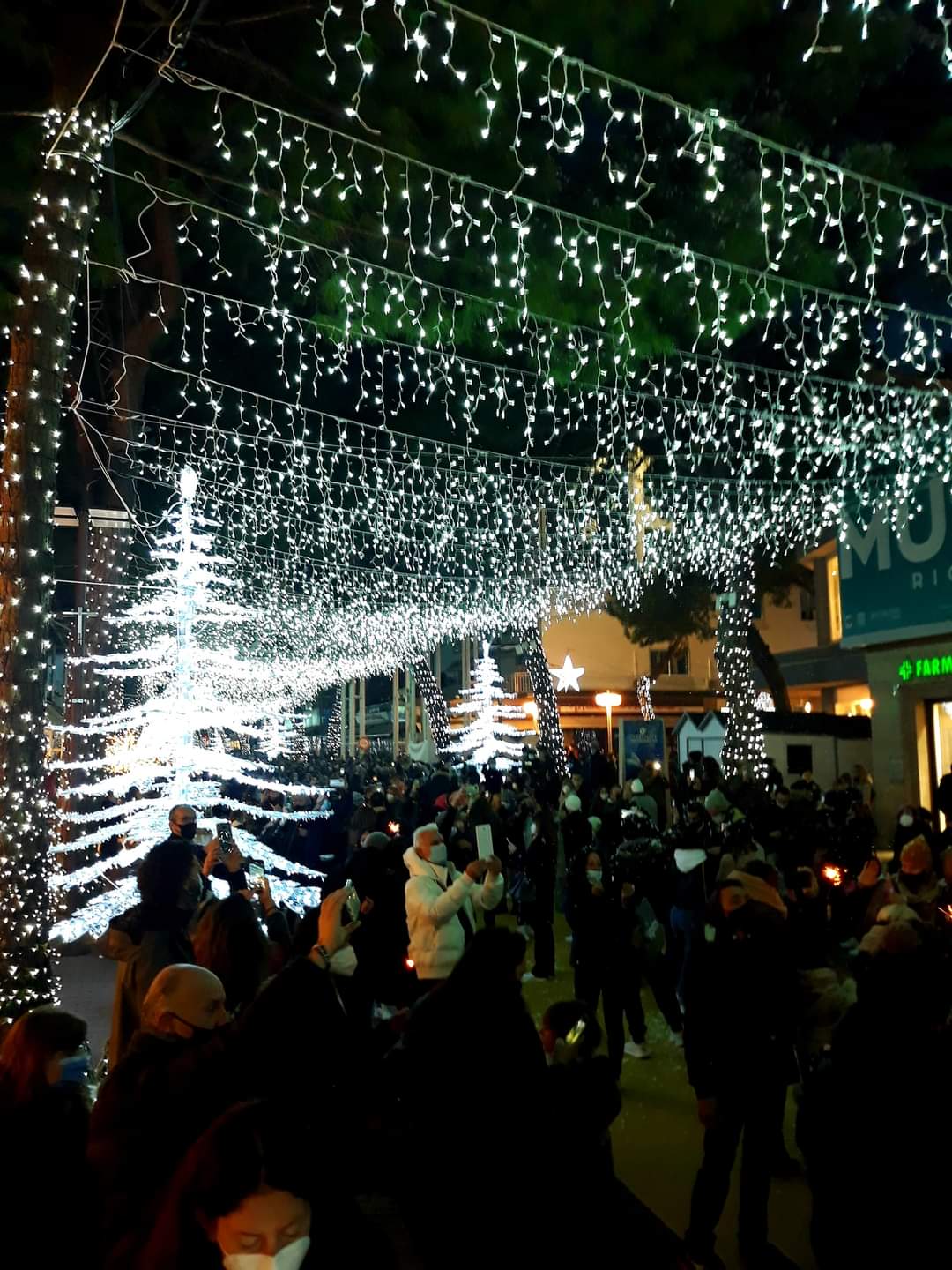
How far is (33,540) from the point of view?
630cm

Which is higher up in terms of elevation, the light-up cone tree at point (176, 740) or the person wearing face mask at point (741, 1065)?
the light-up cone tree at point (176, 740)

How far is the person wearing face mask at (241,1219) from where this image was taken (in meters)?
1.89

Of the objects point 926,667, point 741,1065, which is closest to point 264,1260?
point 741,1065

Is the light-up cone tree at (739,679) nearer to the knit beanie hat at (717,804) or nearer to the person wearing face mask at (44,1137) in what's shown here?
the knit beanie hat at (717,804)

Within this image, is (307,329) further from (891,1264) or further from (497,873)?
(891,1264)

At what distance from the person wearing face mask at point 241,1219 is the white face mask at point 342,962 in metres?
2.42

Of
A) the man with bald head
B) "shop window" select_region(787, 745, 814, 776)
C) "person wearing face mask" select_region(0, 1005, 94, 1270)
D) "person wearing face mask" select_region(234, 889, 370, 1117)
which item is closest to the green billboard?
"shop window" select_region(787, 745, 814, 776)

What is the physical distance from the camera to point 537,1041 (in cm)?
340

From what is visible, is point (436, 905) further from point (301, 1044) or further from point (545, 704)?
point (545, 704)

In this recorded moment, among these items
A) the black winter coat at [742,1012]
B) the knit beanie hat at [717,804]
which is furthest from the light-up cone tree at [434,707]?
the black winter coat at [742,1012]

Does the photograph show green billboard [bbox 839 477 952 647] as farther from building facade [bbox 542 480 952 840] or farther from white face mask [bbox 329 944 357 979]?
white face mask [bbox 329 944 357 979]

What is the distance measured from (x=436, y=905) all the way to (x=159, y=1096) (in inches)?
149

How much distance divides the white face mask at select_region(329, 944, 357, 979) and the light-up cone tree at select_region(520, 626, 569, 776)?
56.5ft

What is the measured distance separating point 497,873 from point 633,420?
842 centimetres
